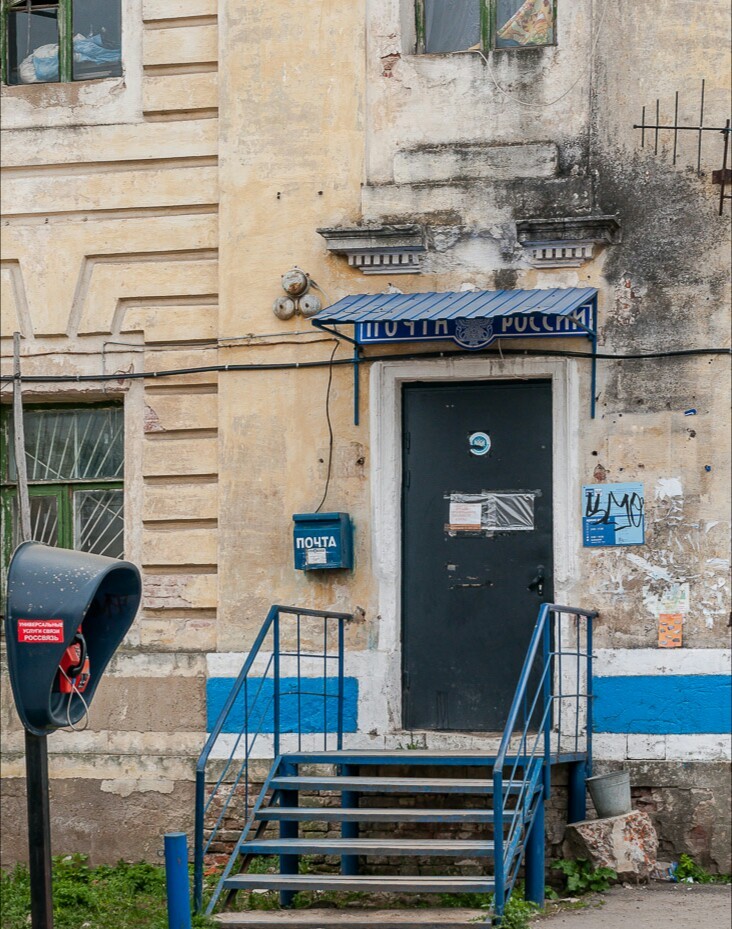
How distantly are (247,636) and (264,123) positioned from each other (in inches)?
135

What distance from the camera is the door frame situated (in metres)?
10.0

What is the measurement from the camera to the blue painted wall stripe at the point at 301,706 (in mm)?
10242

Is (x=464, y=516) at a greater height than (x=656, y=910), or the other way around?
(x=464, y=516)

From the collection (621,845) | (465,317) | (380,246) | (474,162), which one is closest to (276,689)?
(621,845)

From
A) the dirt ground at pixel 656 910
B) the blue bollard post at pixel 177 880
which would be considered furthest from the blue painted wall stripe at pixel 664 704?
the blue bollard post at pixel 177 880

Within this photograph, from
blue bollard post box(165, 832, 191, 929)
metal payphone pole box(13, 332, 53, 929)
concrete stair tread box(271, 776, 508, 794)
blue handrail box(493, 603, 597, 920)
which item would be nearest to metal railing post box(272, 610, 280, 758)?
concrete stair tread box(271, 776, 508, 794)

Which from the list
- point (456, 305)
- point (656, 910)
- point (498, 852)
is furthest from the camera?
point (456, 305)

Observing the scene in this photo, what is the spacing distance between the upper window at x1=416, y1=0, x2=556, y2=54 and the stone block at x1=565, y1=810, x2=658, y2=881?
494 centimetres

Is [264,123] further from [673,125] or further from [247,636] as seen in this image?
[247,636]

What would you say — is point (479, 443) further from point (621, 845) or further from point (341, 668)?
point (621, 845)

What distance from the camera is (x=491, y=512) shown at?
404 inches

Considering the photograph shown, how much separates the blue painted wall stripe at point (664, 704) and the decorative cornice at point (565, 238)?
265 centimetres

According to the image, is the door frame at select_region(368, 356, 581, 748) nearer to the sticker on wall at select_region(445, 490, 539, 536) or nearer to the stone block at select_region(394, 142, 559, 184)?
the sticker on wall at select_region(445, 490, 539, 536)

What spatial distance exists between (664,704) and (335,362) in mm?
3033
